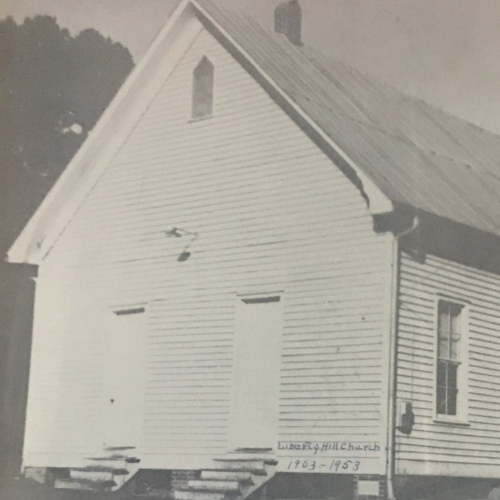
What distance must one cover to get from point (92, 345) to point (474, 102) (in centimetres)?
477

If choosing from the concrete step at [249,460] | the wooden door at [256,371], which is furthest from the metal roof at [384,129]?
the concrete step at [249,460]

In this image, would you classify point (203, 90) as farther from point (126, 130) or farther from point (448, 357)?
point (448, 357)

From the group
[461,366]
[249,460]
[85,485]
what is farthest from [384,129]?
[85,485]

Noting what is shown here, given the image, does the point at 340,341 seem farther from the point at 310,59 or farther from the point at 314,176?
the point at 310,59

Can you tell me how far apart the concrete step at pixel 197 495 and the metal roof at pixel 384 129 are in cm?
315

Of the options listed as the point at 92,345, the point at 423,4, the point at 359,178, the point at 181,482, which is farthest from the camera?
the point at 92,345

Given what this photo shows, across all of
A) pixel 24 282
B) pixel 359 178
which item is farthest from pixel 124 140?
pixel 359 178

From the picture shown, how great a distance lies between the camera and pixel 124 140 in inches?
427

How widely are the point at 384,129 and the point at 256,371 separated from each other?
2.61 m

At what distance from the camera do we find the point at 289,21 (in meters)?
10.6

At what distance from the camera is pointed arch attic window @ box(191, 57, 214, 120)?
33.9 feet

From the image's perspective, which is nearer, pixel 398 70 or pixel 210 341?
pixel 398 70

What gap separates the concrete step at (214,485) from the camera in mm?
9289

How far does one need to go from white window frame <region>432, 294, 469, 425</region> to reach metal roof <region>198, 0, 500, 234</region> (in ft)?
2.68
